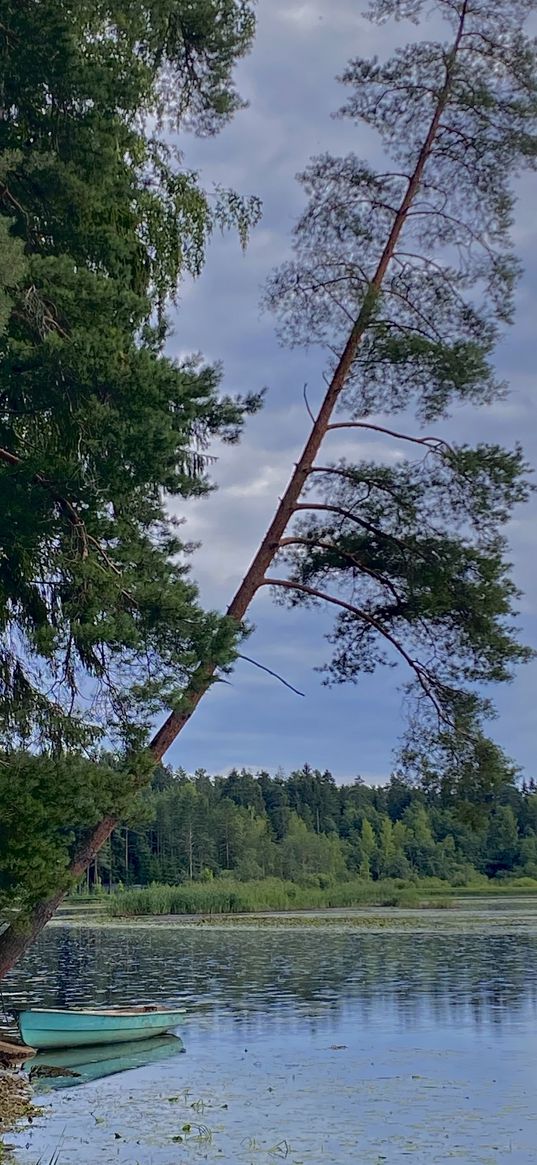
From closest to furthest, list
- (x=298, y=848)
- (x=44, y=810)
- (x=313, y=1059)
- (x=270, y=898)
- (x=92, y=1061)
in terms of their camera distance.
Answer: (x=44, y=810) → (x=313, y=1059) → (x=92, y=1061) → (x=270, y=898) → (x=298, y=848)

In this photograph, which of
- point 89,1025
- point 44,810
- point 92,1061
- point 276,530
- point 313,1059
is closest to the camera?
point 44,810

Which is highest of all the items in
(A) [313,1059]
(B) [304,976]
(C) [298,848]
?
(C) [298,848]

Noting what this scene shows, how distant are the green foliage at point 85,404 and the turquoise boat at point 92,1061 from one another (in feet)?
28.3

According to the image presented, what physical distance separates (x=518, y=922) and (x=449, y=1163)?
→ 31.6 metres

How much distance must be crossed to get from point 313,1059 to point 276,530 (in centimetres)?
953

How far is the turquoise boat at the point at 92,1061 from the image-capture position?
16047 mm

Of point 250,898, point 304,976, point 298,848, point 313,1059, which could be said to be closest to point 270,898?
point 250,898

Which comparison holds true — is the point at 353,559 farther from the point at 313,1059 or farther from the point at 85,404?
the point at 313,1059

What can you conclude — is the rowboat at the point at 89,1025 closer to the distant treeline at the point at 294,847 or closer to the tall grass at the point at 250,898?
the tall grass at the point at 250,898

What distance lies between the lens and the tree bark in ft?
29.1

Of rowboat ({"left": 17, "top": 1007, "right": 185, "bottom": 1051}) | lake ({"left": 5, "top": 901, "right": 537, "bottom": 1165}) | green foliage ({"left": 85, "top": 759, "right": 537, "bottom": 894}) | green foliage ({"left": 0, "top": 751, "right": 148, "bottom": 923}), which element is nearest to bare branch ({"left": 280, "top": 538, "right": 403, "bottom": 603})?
green foliage ({"left": 0, "top": 751, "right": 148, "bottom": 923})

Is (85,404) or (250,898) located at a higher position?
(85,404)

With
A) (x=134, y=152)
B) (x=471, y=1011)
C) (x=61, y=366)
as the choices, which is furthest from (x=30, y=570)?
(x=471, y=1011)

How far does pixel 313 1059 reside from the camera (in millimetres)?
16203
